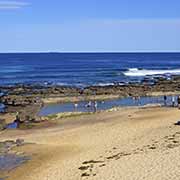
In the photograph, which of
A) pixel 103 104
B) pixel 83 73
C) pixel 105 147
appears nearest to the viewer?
pixel 105 147

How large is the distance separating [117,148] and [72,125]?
30.6ft

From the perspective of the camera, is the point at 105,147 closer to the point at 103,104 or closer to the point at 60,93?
the point at 103,104

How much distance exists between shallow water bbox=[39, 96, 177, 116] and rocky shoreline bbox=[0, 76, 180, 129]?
1125 millimetres

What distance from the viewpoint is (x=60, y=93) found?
53281 mm

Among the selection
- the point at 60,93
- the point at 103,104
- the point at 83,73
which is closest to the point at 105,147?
the point at 103,104

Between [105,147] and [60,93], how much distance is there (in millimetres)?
28414

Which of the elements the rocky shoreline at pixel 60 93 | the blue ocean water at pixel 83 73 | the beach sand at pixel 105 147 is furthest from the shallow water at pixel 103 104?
the blue ocean water at pixel 83 73

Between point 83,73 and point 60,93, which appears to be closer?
point 60,93

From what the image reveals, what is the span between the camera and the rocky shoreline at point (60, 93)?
4605 centimetres

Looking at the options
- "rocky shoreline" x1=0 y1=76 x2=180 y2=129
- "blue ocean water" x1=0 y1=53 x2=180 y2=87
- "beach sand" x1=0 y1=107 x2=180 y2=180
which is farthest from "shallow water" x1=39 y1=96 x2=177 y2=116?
"blue ocean water" x1=0 y1=53 x2=180 y2=87

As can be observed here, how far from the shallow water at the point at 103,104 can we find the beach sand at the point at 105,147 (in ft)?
18.6

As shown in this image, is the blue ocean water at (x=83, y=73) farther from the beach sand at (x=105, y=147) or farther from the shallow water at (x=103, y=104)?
the beach sand at (x=105, y=147)

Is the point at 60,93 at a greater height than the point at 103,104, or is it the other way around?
the point at 60,93

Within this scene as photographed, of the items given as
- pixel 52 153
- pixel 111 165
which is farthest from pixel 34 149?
pixel 111 165
